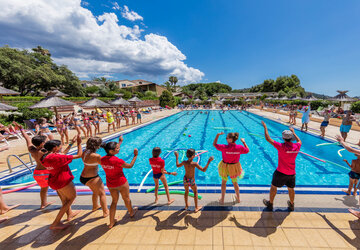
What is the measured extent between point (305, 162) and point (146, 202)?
6732mm

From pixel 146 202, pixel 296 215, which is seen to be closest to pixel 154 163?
pixel 146 202

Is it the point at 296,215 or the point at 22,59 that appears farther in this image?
the point at 22,59

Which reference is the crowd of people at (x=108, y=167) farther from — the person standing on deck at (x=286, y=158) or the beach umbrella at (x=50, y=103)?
the beach umbrella at (x=50, y=103)

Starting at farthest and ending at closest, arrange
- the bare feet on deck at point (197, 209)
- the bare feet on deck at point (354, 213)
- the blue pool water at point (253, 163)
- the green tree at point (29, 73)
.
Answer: the green tree at point (29, 73), the blue pool water at point (253, 163), the bare feet on deck at point (197, 209), the bare feet on deck at point (354, 213)

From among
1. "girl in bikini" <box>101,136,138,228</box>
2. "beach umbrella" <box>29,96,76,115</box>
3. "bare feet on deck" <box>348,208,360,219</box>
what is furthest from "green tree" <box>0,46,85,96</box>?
"bare feet on deck" <box>348,208,360,219</box>

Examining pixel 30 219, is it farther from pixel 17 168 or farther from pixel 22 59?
pixel 22 59

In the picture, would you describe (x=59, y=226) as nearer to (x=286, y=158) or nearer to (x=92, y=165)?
(x=92, y=165)

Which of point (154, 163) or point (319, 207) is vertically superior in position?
point (154, 163)

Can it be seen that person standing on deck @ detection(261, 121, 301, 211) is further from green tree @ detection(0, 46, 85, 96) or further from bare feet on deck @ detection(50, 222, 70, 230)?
green tree @ detection(0, 46, 85, 96)

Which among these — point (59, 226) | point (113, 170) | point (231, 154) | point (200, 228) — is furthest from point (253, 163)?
point (59, 226)

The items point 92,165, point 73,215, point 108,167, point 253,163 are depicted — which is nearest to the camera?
point 108,167

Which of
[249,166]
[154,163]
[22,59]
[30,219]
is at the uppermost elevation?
[22,59]

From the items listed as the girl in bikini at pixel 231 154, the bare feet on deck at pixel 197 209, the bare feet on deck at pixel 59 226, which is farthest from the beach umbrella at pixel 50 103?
the girl in bikini at pixel 231 154

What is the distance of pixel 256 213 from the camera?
2.91 metres
